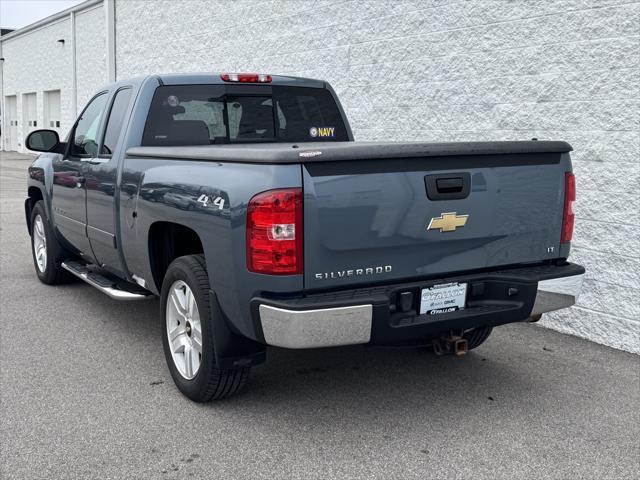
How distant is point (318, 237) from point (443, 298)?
81 centimetres

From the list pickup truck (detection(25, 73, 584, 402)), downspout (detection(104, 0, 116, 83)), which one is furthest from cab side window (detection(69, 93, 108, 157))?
downspout (detection(104, 0, 116, 83))

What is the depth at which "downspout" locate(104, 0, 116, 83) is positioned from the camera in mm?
16359

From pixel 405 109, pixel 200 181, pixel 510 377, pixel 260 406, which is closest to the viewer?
pixel 200 181

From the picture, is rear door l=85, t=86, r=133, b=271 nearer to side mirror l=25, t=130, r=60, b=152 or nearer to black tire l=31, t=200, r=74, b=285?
side mirror l=25, t=130, r=60, b=152

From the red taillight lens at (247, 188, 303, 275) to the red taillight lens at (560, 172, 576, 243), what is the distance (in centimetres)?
172

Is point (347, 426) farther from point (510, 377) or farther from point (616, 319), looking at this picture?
point (616, 319)

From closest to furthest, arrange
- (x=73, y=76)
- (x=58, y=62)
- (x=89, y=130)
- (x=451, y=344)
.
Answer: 1. (x=451, y=344)
2. (x=89, y=130)
3. (x=73, y=76)
4. (x=58, y=62)

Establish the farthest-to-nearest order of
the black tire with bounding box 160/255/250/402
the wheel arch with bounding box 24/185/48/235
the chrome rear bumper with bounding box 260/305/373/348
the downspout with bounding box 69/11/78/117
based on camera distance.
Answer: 1. the downspout with bounding box 69/11/78/117
2. the wheel arch with bounding box 24/185/48/235
3. the black tire with bounding box 160/255/250/402
4. the chrome rear bumper with bounding box 260/305/373/348

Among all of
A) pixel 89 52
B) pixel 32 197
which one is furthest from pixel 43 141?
pixel 89 52

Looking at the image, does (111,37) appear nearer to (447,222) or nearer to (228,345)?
(228,345)

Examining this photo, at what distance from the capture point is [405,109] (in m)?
7.39

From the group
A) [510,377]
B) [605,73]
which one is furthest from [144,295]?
[605,73]

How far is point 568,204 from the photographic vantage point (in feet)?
13.6

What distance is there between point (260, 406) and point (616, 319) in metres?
3.01
